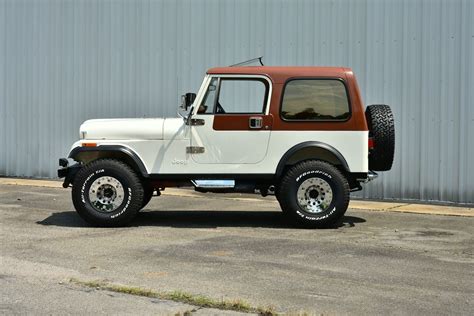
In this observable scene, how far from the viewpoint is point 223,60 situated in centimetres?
1419

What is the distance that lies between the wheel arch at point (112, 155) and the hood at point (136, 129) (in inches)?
7.1

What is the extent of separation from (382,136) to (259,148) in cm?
169

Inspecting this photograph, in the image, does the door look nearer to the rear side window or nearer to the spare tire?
the rear side window

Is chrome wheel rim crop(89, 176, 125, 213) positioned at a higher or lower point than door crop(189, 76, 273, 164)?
lower

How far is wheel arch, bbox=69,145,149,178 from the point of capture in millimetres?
9375

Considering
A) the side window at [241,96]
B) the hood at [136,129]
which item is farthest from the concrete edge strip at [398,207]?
the hood at [136,129]

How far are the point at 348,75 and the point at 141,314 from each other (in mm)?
5265

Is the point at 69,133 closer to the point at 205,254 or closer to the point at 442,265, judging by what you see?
the point at 205,254

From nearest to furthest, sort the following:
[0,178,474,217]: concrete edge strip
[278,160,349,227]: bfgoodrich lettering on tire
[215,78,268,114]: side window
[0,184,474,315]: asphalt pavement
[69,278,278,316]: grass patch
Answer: [69,278,278,316]: grass patch, [0,184,474,315]: asphalt pavement, [278,160,349,227]: bfgoodrich lettering on tire, [215,78,268,114]: side window, [0,178,474,217]: concrete edge strip

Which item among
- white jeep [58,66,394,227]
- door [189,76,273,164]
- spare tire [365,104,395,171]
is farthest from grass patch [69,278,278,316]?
spare tire [365,104,395,171]

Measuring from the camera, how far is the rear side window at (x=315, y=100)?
30.6 feet

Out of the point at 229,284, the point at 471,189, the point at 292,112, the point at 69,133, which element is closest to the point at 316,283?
the point at 229,284

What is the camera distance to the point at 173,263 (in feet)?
23.4

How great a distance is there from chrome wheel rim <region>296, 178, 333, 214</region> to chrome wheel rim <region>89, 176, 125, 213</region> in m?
2.46
